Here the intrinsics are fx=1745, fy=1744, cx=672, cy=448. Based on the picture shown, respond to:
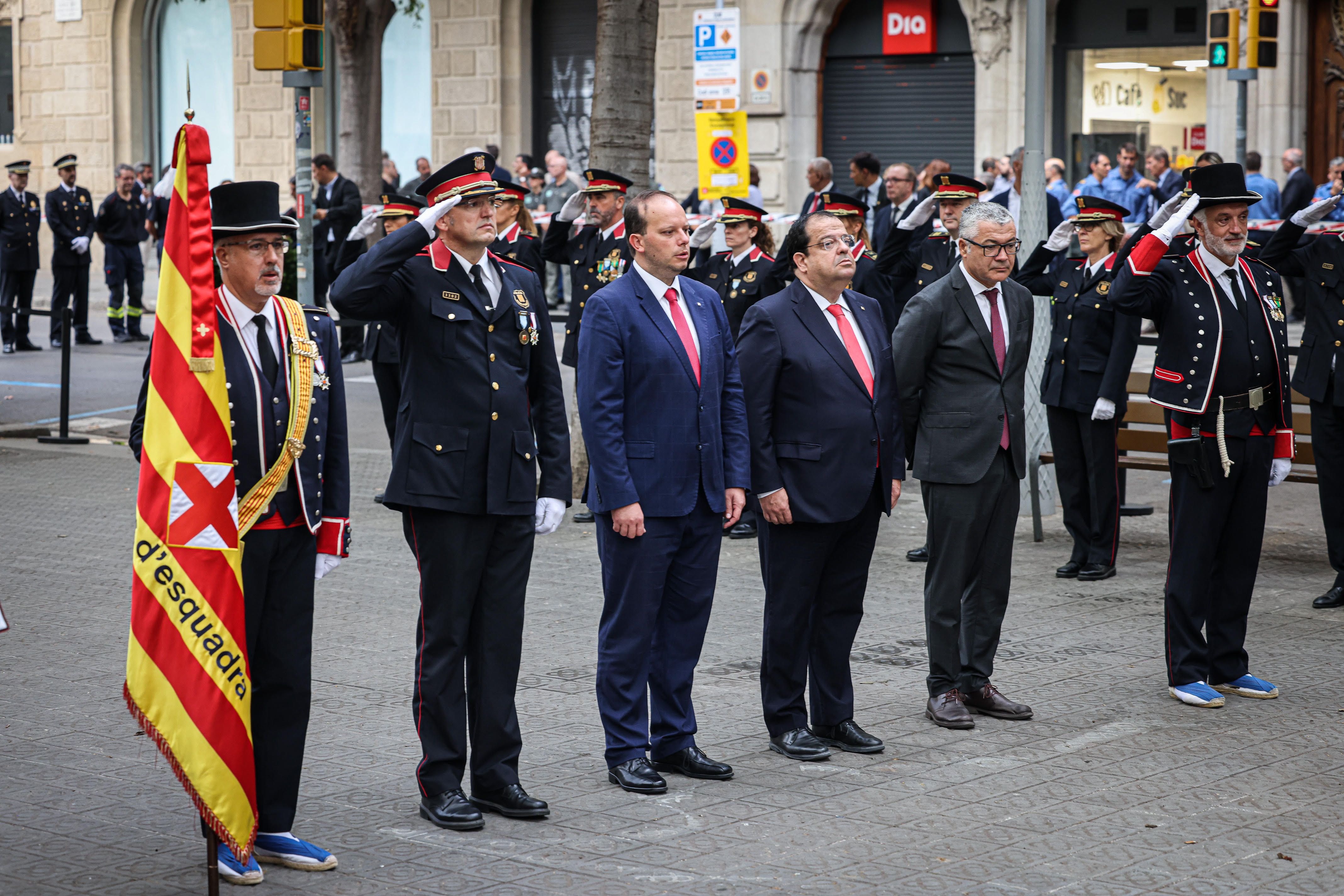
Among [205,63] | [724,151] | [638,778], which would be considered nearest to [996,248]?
[638,778]

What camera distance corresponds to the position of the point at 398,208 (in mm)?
11289

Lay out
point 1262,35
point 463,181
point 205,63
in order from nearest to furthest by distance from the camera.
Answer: point 463,181, point 1262,35, point 205,63

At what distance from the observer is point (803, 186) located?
1110 inches

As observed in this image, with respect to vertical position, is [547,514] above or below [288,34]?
below

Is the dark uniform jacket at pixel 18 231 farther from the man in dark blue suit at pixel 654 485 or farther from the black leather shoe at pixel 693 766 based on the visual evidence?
the black leather shoe at pixel 693 766

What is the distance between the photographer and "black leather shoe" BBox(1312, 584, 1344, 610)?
8812 millimetres

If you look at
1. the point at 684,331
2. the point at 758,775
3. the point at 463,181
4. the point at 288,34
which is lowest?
the point at 758,775

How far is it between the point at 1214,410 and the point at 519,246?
5.61 meters

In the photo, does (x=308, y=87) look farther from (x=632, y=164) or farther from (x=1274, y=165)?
(x=1274, y=165)

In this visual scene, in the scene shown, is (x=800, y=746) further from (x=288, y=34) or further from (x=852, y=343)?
(x=288, y=34)

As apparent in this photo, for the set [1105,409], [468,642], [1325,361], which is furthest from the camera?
[1105,409]

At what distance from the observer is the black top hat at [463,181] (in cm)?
557

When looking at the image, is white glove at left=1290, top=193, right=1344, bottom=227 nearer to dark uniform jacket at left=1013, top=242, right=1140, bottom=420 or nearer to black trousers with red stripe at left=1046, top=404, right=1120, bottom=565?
dark uniform jacket at left=1013, top=242, right=1140, bottom=420

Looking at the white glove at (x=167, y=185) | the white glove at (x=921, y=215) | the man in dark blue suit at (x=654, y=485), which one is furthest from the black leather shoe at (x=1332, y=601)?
the white glove at (x=167, y=185)
